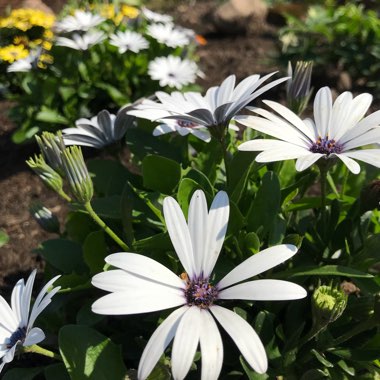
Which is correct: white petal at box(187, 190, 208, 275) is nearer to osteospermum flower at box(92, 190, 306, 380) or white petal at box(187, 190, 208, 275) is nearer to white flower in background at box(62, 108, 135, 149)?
osteospermum flower at box(92, 190, 306, 380)

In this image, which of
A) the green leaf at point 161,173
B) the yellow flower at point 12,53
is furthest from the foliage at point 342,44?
the green leaf at point 161,173

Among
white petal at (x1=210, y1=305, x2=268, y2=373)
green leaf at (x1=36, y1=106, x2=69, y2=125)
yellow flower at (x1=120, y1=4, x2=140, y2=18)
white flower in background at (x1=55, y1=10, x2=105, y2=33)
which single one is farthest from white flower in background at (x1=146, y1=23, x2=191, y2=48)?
white petal at (x1=210, y1=305, x2=268, y2=373)

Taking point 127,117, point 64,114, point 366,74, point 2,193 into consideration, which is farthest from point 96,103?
point 366,74

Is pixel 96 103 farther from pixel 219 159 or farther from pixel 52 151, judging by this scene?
pixel 52 151

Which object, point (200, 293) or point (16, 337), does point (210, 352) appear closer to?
point (200, 293)

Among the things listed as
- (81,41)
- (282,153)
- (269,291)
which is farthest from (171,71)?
(269,291)

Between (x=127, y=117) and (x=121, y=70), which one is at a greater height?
(x=127, y=117)
